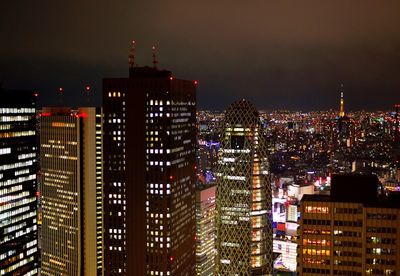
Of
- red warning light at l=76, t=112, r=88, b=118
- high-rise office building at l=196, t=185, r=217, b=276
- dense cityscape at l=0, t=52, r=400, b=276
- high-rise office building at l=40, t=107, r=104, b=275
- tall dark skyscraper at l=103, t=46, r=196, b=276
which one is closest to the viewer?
dense cityscape at l=0, t=52, r=400, b=276

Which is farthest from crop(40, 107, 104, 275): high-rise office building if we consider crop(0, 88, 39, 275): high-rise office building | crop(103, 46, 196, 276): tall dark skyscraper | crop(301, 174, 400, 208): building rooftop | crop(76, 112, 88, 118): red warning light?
crop(301, 174, 400, 208): building rooftop

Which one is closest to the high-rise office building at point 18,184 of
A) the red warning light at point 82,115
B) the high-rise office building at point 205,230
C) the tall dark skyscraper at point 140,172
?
the tall dark skyscraper at point 140,172

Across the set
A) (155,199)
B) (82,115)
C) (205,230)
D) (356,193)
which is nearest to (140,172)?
(155,199)

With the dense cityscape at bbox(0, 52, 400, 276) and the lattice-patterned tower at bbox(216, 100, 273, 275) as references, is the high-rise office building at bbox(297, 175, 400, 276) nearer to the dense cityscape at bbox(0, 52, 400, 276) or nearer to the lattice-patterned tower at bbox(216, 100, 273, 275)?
the dense cityscape at bbox(0, 52, 400, 276)

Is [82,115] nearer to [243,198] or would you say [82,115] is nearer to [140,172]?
[140,172]

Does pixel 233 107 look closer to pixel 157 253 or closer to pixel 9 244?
pixel 157 253

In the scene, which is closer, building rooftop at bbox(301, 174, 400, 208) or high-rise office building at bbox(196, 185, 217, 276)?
building rooftop at bbox(301, 174, 400, 208)

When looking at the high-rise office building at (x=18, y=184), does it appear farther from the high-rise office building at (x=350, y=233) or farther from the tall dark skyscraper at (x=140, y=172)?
the high-rise office building at (x=350, y=233)
